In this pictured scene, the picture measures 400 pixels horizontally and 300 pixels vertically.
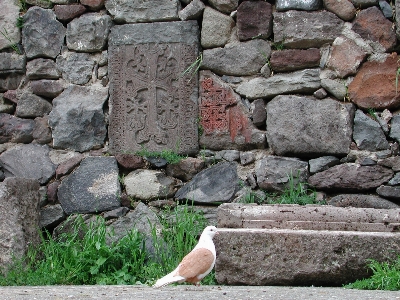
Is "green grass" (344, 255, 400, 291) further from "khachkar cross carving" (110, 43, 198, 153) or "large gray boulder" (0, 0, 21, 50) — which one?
"large gray boulder" (0, 0, 21, 50)

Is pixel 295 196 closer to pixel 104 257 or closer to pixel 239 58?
pixel 239 58

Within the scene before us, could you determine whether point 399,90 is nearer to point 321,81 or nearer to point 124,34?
point 321,81

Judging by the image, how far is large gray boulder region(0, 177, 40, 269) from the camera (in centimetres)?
428

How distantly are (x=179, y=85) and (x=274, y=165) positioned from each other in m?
0.94

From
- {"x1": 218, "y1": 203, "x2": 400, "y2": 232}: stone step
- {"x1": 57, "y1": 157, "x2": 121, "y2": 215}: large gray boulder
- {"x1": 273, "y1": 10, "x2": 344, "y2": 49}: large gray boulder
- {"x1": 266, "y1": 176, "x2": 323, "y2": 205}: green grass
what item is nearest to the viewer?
{"x1": 218, "y1": 203, "x2": 400, "y2": 232}: stone step

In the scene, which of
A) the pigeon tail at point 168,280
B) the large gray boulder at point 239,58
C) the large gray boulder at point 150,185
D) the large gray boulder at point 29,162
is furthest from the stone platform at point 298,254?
the large gray boulder at point 29,162

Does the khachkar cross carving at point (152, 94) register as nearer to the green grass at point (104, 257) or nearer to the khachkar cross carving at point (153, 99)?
the khachkar cross carving at point (153, 99)

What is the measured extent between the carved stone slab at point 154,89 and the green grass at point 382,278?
1.80 metres

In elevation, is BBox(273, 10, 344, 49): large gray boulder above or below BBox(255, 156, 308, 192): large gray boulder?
above

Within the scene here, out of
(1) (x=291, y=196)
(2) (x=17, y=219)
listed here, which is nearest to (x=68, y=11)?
(2) (x=17, y=219)

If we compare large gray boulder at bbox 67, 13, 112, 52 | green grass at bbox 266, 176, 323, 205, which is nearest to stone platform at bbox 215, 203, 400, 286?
green grass at bbox 266, 176, 323, 205

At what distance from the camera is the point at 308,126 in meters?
4.62

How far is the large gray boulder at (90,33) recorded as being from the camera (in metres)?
5.08

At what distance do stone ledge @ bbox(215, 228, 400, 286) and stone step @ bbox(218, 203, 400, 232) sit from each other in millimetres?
247
